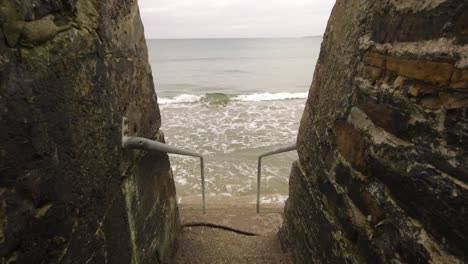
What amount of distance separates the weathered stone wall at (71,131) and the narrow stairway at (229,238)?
1038mm

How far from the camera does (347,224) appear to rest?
1696mm

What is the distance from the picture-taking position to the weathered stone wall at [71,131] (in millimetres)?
1125

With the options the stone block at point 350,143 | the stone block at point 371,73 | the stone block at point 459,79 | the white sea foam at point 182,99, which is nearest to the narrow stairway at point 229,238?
the stone block at point 350,143

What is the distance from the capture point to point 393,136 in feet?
4.33

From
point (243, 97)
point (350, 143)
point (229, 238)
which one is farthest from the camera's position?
point (243, 97)

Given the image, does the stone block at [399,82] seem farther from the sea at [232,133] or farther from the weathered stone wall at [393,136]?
the sea at [232,133]

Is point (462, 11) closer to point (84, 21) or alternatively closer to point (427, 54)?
point (427, 54)

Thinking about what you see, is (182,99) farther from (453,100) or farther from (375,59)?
(453,100)

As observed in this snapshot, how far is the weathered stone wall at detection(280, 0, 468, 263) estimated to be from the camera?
0.99 m

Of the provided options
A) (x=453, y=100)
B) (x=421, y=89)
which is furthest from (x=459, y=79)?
(x=421, y=89)

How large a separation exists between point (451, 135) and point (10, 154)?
162 centimetres

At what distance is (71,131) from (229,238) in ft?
8.80

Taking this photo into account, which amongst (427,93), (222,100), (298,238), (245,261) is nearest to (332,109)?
(427,93)

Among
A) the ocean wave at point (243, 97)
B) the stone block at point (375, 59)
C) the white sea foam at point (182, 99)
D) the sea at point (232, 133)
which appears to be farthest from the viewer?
the ocean wave at point (243, 97)
